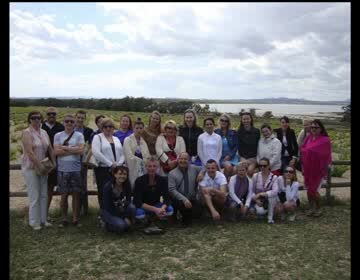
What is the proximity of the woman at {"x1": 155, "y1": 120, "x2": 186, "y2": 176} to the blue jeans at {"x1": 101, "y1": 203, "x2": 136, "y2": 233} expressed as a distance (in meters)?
0.87

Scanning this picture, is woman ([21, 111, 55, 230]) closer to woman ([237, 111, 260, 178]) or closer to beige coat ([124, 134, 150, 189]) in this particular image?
beige coat ([124, 134, 150, 189])

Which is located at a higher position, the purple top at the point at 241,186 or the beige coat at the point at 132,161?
the beige coat at the point at 132,161

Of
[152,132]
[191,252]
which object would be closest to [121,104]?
[152,132]

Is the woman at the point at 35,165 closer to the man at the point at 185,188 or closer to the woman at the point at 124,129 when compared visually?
the woman at the point at 124,129

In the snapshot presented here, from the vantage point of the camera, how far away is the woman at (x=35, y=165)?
5.18 m

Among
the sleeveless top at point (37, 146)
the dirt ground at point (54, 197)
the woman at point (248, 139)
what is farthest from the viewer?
the dirt ground at point (54, 197)

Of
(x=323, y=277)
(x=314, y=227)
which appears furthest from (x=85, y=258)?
(x=314, y=227)

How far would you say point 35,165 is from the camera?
17.1 feet

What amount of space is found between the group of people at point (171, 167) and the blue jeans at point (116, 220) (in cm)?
2

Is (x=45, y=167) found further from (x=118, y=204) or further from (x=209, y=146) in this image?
(x=209, y=146)

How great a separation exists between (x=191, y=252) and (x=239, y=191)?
66.3 inches

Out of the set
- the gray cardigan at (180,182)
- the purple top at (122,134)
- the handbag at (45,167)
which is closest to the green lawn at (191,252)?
the gray cardigan at (180,182)

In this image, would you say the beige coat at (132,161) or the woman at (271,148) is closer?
the beige coat at (132,161)

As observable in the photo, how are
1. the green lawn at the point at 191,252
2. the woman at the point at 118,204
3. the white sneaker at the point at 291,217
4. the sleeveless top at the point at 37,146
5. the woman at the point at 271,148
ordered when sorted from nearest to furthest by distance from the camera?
the green lawn at the point at 191,252, the woman at the point at 118,204, the sleeveless top at the point at 37,146, the white sneaker at the point at 291,217, the woman at the point at 271,148
